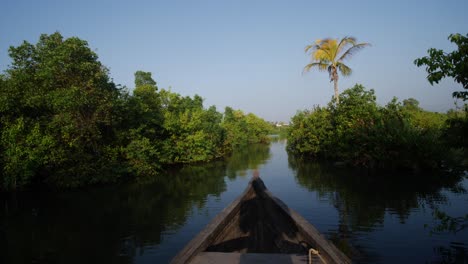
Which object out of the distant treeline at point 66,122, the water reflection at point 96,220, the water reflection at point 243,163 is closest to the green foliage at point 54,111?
the distant treeline at point 66,122

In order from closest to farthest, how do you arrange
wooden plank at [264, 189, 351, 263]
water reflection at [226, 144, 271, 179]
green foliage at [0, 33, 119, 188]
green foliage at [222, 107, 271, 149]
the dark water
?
wooden plank at [264, 189, 351, 263], the dark water, green foliage at [0, 33, 119, 188], water reflection at [226, 144, 271, 179], green foliage at [222, 107, 271, 149]

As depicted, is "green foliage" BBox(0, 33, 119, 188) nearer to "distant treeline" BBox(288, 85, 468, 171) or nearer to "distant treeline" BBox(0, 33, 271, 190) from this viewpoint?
"distant treeline" BBox(0, 33, 271, 190)

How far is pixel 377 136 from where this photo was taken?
18922 millimetres

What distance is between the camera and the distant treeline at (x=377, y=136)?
1731 centimetres

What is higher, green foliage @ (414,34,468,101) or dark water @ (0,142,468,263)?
green foliage @ (414,34,468,101)

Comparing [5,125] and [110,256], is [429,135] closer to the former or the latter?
[110,256]

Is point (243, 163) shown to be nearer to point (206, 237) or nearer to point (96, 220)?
point (96, 220)

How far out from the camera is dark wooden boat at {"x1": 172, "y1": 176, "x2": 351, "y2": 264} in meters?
4.56

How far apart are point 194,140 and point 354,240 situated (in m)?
21.4

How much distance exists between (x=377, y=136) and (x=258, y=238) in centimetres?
1523

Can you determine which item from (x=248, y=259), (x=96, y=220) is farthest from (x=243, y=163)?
(x=248, y=259)

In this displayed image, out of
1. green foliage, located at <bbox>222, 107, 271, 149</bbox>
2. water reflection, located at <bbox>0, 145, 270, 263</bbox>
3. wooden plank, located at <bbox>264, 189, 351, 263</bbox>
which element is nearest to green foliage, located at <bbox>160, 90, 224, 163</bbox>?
water reflection, located at <bbox>0, 145, 270, 263</bbox>

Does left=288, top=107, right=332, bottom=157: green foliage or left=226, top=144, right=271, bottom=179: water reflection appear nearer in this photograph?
left=226, top=144, right=271, bottom=179: water reflection

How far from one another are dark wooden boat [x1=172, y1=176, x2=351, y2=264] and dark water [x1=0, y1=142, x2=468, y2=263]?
258cm
